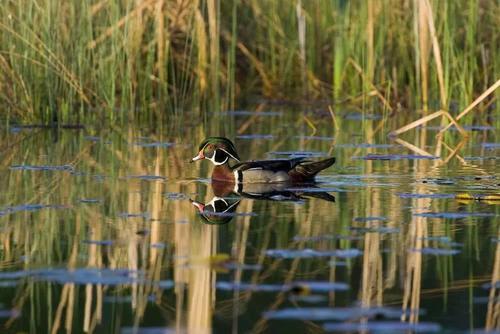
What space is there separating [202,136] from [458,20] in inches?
173

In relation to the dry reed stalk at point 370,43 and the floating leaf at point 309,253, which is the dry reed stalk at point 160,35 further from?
the floating leaf at point 309,253

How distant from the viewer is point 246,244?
6824 mm

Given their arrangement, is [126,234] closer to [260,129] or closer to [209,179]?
[209,179]

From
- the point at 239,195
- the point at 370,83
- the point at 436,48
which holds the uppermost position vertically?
the point at 436,48

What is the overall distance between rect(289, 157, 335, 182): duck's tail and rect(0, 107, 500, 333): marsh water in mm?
161

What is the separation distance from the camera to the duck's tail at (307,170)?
9.44m

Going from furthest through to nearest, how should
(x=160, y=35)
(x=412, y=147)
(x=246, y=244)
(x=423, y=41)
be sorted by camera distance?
(x=160, y=35) < (x=423, y=41) < (x=412, y=147) < (x=246, y=244)

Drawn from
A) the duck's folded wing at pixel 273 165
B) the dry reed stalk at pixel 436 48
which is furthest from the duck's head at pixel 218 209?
the dry reed stalk at pixel 436 48

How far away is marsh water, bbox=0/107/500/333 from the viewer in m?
5.36

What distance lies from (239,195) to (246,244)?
7.00 feet

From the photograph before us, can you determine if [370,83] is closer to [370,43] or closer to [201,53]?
[370,43]

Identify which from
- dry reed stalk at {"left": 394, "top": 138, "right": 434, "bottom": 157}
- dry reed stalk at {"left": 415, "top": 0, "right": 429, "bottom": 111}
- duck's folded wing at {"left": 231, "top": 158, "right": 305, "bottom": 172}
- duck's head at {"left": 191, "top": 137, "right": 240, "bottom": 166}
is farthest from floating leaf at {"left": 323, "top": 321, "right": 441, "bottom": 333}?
dry reed stalk at {"left": 415, "top": 0, "right": 429, "bottom": 111}

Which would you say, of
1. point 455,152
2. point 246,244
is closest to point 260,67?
point 455,152

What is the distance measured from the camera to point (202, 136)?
495 inches
